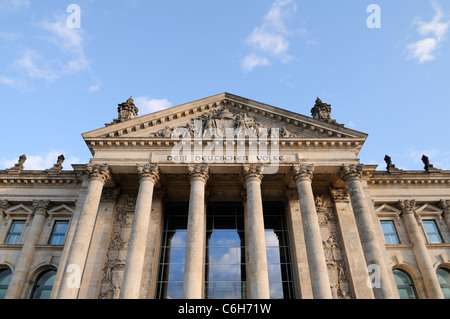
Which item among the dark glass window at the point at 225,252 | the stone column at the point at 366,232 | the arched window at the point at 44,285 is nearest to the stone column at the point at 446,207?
the stone column at the point at 366,232

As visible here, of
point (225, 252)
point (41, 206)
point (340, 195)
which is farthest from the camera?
point (41, 206)

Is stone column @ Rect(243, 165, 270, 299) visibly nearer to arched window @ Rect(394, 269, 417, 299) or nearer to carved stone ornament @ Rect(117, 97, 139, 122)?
carved stone ornament @ Rect(117, 97, 139, 122)

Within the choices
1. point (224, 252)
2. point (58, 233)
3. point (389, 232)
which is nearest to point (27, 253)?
point (58, 233)

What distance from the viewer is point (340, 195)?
79.7 ft

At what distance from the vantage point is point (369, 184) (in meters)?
26.2

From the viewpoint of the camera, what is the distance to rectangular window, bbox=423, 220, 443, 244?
82.4 feet

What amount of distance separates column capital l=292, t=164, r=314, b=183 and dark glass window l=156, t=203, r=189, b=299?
9.25 meters

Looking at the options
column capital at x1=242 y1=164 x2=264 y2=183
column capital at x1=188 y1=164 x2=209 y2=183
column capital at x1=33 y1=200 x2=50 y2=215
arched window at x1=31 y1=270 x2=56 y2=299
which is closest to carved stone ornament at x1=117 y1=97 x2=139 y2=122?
column capital at x1=188 y1=164 x2=209 y2=183

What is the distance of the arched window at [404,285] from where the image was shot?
896 inches

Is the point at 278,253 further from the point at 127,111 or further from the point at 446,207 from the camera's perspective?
the point at 127,111

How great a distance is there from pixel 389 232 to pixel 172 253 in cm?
1640
